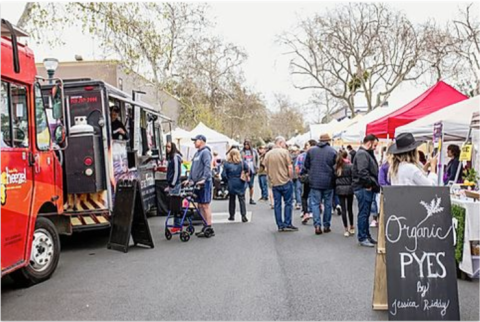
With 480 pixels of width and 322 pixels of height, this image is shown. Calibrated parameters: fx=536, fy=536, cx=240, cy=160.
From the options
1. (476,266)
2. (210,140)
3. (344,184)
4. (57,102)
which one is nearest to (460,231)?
(476,266)

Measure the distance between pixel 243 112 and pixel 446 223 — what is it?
48.2m

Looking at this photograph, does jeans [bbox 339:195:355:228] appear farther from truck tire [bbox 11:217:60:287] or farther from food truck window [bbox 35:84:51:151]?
food truck window [bbox 35:84:51:151]

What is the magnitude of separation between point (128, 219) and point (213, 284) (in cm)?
277

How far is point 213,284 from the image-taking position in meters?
6.38

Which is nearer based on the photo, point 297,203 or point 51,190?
point 51,190

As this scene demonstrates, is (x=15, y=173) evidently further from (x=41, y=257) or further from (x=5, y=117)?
(x=41, y=257)

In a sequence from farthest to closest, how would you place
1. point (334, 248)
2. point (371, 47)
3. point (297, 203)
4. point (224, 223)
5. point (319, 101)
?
point (319, 101) < point (371, 47) < point (297, 203) < point (224, 223) < point (334, 248)

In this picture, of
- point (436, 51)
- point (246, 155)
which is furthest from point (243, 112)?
point (246, 155)

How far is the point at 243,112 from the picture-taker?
52.8 m

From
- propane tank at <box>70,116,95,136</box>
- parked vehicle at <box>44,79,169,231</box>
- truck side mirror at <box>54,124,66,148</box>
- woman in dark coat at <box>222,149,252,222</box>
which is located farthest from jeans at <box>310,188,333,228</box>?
truck side mirror at <box>54,124,66,148</box>

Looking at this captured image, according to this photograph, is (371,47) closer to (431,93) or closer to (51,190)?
(431,93)

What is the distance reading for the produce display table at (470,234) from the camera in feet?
21.0

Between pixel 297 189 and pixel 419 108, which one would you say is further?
pixel 297 189

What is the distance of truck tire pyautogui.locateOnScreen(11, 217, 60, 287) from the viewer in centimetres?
648
